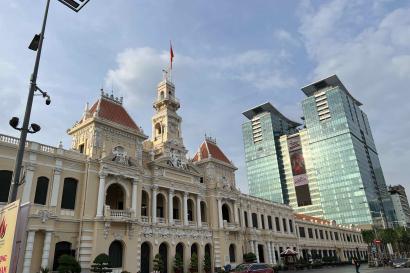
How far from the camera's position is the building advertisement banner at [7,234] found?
6539 millimetres

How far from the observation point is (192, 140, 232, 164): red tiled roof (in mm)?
48206

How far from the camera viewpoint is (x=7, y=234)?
6.80 meters

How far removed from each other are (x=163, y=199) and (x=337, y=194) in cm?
9925

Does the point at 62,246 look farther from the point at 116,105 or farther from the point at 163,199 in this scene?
the point at 116,105

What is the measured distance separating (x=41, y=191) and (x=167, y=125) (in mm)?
19998

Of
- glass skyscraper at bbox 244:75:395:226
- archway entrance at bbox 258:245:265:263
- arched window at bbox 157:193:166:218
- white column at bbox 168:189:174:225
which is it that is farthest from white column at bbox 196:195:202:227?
glass skyscraper at bbox 244:75:395:226

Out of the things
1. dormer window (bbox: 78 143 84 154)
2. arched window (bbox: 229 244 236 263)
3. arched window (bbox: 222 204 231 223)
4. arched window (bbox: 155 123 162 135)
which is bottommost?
arched window (bbox: 229 244 236 263)

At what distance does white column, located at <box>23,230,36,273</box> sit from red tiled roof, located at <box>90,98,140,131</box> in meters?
13.1

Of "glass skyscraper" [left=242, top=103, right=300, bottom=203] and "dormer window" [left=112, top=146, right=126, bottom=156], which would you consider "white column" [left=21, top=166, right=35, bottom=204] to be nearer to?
"dormer window" [left=112, top=146, right=126, bottom=156]

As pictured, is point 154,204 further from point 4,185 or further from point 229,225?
point 4,185

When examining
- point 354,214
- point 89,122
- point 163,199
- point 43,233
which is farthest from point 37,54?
point 354,214

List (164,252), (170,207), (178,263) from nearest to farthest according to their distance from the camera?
(178,263), (164,252), (170,207)

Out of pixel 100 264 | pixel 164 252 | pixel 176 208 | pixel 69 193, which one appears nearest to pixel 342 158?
pixel 176 208

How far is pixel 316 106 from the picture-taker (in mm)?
134000
